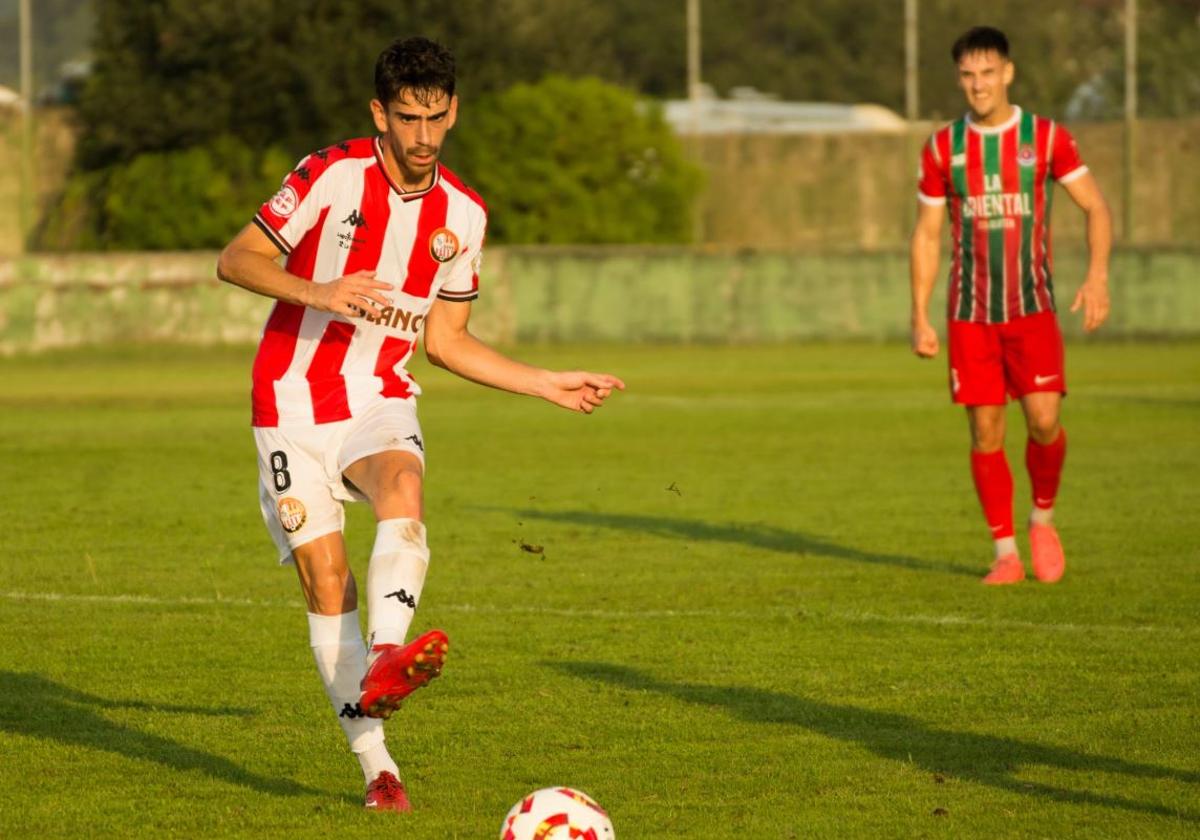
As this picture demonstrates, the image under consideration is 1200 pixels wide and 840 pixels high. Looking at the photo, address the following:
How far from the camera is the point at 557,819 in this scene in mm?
5199

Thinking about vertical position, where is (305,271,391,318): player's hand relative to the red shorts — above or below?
→ above

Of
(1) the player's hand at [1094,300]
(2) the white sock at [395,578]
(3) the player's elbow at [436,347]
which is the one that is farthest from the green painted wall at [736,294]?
(2) the white sock at [395,578]

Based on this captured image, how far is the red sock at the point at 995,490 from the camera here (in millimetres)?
10414

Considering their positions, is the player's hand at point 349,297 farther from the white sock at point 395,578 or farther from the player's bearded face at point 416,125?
the white sock at point 395,578

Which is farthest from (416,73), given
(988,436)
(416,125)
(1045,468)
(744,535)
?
(744,535)

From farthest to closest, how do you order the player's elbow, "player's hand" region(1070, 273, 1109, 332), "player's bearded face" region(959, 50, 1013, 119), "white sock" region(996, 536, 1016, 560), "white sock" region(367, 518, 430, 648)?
"white sock" region(996, 536, 1016, 560) → "player's bearded face" region(959, 50, 1013, 119) → "player's hand" region(1070, 273, 1109, 332) → the player's elbow → "white sock" region(367, 518, 430, 648)

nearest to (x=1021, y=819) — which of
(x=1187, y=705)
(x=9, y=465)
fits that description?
(x=1187, y=705)

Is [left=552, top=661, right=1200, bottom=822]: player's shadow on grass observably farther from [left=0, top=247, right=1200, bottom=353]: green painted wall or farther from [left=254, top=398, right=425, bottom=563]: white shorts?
[left=0, top=247, right=1200, bottom=353]: green painted wall

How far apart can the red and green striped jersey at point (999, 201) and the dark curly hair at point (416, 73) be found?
4.94 metres

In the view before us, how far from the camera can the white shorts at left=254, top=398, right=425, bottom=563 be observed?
597cm

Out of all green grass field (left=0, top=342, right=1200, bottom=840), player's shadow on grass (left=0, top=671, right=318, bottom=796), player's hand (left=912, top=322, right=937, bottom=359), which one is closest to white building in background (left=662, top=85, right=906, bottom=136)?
green grass field (left=0, top=342, right=1200, bottom=840)

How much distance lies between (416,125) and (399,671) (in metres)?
1.50

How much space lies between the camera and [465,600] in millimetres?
9773

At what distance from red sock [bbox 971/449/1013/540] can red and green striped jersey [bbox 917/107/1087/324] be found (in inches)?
27.2
